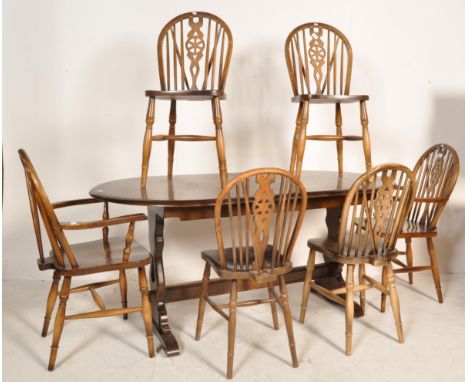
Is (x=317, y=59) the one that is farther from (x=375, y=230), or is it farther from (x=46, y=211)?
(x=46, y=211)

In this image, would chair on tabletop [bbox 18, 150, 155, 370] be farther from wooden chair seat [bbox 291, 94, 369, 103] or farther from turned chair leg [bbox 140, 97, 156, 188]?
wooden chair seat [bbox 291, 94, 369, 103]

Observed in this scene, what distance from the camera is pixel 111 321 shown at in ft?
9.00

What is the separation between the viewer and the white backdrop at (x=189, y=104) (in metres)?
3.32

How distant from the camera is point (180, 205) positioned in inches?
85.4

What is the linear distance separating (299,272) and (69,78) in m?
1.91

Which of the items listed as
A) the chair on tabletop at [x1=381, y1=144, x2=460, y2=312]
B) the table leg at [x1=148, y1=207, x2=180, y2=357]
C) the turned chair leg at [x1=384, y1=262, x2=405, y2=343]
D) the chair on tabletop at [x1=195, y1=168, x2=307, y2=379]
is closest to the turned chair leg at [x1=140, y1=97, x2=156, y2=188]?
the table leg at [x1=148, y1=207, x2=180, y2=357]

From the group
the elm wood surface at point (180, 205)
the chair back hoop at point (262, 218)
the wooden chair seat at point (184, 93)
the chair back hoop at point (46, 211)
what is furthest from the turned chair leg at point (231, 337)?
the wooden chair seat at point (184, 93)

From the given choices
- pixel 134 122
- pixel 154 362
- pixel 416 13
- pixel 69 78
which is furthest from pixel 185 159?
pixel 416 13

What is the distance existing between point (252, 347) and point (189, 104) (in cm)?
170

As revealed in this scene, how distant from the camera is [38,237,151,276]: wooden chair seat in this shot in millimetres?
2211

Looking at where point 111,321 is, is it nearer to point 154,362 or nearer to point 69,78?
point 154,362

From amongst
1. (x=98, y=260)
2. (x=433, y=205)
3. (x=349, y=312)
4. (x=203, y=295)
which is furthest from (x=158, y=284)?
(x=433, y=205)

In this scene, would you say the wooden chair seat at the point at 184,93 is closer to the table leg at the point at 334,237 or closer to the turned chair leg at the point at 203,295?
the turned chair leg at the point at 203,295

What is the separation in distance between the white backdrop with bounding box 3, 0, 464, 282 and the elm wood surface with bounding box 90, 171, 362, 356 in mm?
606
